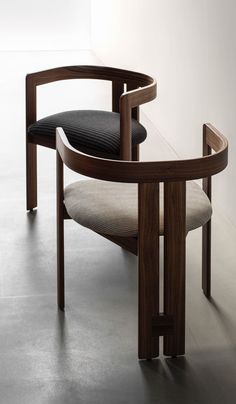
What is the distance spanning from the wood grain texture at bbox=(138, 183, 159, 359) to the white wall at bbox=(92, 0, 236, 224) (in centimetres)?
151

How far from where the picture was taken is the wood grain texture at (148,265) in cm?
318

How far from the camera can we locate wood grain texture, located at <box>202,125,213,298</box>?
369 cm

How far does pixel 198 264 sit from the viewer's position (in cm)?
423

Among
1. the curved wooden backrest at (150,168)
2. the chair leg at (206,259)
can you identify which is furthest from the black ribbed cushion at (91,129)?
the curved wooden backrest at (150,168)

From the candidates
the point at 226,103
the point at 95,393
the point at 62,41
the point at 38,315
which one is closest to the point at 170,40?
the point at 226,103

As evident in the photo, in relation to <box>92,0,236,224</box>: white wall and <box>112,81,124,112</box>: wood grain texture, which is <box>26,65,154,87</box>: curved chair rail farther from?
<box>92,0,236,224</box>: white wall

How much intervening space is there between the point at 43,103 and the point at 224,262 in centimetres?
373

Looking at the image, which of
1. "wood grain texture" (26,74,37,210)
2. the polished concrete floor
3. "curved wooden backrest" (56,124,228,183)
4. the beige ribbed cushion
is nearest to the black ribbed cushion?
"wood grain texture" (26,74,37,210)

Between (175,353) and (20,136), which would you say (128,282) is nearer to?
(175,353)

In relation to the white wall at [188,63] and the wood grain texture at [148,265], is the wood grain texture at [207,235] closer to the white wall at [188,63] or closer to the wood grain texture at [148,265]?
the wood grain texture at [148,265]

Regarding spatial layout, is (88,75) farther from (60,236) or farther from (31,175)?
(60,236)

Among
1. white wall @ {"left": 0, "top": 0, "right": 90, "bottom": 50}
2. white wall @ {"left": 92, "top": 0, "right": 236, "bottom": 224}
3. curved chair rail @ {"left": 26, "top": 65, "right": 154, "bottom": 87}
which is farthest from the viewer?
white wall @ {"left": 0, "top": 0, "right": 90, "bottom": 50}

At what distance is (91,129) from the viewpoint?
15.0ft

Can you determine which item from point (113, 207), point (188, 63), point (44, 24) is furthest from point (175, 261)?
point (44, 24)
